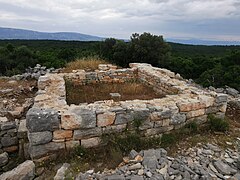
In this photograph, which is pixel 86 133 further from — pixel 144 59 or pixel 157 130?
A: pixel 144 59

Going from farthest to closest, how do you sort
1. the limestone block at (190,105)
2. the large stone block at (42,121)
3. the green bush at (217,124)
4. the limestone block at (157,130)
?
the green bush at (217,124), the limestone block at (190,105), the limestone block at (157,130), the large stone block at (42,121)

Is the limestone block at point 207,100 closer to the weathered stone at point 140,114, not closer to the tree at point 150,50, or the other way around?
the weathered stone at point 140,114

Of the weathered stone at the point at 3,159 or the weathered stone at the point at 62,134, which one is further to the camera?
the weathered stone at the point at 3,159

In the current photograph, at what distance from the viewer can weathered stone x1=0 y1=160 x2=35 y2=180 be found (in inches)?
151

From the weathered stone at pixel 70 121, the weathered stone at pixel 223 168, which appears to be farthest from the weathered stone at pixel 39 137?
the weathered stone at pixel 223 168

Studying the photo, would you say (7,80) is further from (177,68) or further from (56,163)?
(177,68)

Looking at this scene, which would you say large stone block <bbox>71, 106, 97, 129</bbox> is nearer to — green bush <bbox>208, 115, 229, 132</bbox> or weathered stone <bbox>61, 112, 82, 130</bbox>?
weathered stone <bbox>61, 112, 82, 130</bbox>

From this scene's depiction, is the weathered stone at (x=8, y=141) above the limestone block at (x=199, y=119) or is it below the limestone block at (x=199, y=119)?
below

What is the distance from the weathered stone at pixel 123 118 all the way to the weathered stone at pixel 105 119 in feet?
0.35

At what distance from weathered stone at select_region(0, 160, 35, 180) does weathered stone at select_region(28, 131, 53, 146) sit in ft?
1.26

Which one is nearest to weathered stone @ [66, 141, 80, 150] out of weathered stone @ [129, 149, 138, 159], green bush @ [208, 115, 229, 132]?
weathered stone @ [129, 149, 138, 159]

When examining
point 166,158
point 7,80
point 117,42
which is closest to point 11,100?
point 7,80

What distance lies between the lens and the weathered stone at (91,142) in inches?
170

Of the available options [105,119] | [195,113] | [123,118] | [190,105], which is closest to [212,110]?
[195,113]
